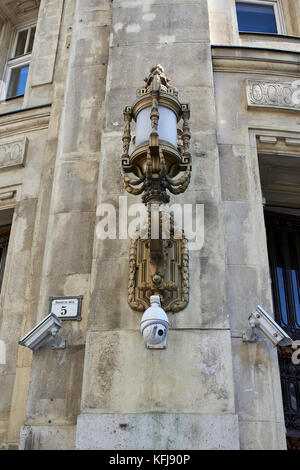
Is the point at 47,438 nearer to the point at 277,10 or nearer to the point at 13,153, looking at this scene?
the point at 13,153

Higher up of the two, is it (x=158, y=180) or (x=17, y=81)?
(x=17, y=81)

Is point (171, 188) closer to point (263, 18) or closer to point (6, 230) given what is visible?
point (6, 230)

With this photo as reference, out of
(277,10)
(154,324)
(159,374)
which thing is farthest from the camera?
(277,10)

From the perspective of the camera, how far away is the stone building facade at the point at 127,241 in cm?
507

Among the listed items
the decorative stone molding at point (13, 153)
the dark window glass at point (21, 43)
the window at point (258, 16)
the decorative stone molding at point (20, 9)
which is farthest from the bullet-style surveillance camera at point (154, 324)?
the decorative stone molding at point (20, 9)

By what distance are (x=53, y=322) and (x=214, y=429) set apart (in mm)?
2148

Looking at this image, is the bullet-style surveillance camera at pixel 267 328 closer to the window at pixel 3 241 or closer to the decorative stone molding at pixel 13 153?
the decorative stone molding at pixel 13 153

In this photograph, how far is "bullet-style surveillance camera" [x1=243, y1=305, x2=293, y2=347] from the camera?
5148 mm

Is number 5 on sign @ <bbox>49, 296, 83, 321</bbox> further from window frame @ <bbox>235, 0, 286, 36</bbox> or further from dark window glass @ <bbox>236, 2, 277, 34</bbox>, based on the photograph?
window frame @ <bbox>235, 0, 286, 36</bbox>

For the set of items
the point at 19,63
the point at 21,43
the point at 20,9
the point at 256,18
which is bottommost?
the point at 256,18

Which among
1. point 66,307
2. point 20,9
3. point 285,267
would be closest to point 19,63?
point 20,9

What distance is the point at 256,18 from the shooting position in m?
9.39

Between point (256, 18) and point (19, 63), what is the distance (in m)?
5.20

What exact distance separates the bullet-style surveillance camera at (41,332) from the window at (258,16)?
6670mm
